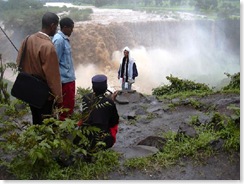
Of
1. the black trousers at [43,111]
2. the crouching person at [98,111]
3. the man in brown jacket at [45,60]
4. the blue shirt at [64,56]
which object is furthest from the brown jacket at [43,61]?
the blue shirt at [64,56]

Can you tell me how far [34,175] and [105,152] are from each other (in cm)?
63

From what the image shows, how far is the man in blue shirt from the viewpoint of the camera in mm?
3604

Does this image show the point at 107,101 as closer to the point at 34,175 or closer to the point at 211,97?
the point at 34,175

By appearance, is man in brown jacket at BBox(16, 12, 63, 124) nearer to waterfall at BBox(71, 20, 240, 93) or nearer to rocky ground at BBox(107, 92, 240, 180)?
rocky ground at BBox(107, 92, 240, 180)

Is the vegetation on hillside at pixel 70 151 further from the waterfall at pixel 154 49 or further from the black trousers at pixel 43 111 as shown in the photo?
the waterfall at pixel 154 49

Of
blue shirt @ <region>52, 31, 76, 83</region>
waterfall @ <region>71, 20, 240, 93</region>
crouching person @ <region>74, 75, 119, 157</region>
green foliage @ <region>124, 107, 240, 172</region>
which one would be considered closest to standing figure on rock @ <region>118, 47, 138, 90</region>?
blue shirt @ <region>52, 31, 76, 83</region>

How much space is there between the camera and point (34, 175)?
282 cm

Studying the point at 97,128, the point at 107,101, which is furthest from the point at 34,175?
the point at 107,101

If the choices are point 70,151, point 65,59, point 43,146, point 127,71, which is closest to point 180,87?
point 127,71

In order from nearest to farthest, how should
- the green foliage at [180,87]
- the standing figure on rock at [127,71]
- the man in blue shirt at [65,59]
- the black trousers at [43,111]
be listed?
1. the black trousers at [43,111]
2. the man in blue shirt at [65,59]
3. the standing figure on rock at [127,71]
4. the green foliage at [180,87]

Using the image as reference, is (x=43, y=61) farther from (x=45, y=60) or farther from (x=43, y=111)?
(x=43, y=111)

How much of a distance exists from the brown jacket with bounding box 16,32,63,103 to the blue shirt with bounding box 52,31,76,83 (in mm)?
457

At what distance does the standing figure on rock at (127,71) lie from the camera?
6.62 metres

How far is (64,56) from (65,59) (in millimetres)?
33
